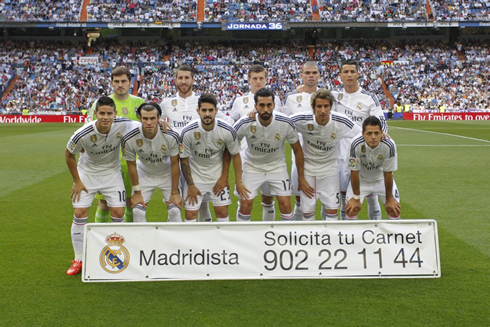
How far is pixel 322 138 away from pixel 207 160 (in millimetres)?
1296

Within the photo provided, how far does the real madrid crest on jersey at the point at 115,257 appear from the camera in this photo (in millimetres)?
4852

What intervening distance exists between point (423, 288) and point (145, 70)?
136 feet

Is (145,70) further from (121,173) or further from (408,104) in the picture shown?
(121,173)

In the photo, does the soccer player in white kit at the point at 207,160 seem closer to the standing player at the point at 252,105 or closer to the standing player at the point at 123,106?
the standing player at the point at 252,105

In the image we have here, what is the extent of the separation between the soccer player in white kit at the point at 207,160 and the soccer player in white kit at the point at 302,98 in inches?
34.9

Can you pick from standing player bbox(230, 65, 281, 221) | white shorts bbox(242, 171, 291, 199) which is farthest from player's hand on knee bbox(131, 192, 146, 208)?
standing player bbox(230, 65, 281, 221)

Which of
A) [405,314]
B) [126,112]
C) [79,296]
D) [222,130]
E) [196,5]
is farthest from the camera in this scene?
[196,5]

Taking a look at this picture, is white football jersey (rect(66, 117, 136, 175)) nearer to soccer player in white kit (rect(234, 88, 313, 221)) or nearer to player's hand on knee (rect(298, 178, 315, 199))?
soccer player in white kit (rect(234, 88, 313, 221))

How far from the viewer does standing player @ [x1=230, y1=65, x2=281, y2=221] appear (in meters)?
6.24

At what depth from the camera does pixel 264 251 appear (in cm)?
488

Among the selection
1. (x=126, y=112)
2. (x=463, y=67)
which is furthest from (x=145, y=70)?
(x=126, y=112)

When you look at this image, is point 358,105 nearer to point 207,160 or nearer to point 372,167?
point 372,167

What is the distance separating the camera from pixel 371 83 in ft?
140

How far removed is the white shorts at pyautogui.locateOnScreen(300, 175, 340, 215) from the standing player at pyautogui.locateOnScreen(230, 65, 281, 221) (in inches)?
18.2
